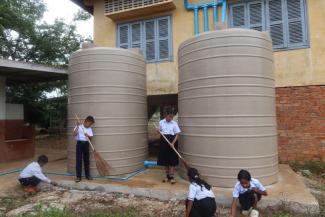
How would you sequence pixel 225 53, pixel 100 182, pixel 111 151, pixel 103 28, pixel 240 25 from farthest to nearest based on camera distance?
pixel 103 28
pixel 240 25
pixel 111 151
pixel 100 182
pixel 225 53

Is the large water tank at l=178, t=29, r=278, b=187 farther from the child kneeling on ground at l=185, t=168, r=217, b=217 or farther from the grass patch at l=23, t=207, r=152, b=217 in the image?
the grass patch at l=23, t=207, r=152, b=217

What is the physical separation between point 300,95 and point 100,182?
5.20m

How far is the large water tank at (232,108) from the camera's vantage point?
16.4 feet

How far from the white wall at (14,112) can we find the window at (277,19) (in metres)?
6.92

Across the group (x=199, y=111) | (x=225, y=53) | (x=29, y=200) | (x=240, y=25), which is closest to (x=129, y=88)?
(x=199, y=111)

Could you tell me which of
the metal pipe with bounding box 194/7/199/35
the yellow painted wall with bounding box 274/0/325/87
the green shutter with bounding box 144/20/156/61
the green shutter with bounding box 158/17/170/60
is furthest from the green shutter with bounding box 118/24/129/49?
the yellow painted wall with bounding box 274/0/325/87

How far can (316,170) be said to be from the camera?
6820 mm

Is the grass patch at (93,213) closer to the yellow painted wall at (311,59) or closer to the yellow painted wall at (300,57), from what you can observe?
the yellow painted wall at (300,57)

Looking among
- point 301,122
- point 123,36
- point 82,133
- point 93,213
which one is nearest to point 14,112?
point 123,36

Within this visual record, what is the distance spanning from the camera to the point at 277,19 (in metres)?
7.70

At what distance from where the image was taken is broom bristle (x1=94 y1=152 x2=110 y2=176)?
591 centimetres

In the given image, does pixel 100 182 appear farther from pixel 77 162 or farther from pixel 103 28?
pixel 103 28

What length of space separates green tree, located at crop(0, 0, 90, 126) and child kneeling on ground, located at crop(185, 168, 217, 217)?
416 inches

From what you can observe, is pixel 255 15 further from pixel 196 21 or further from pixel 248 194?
pixel 248 194
